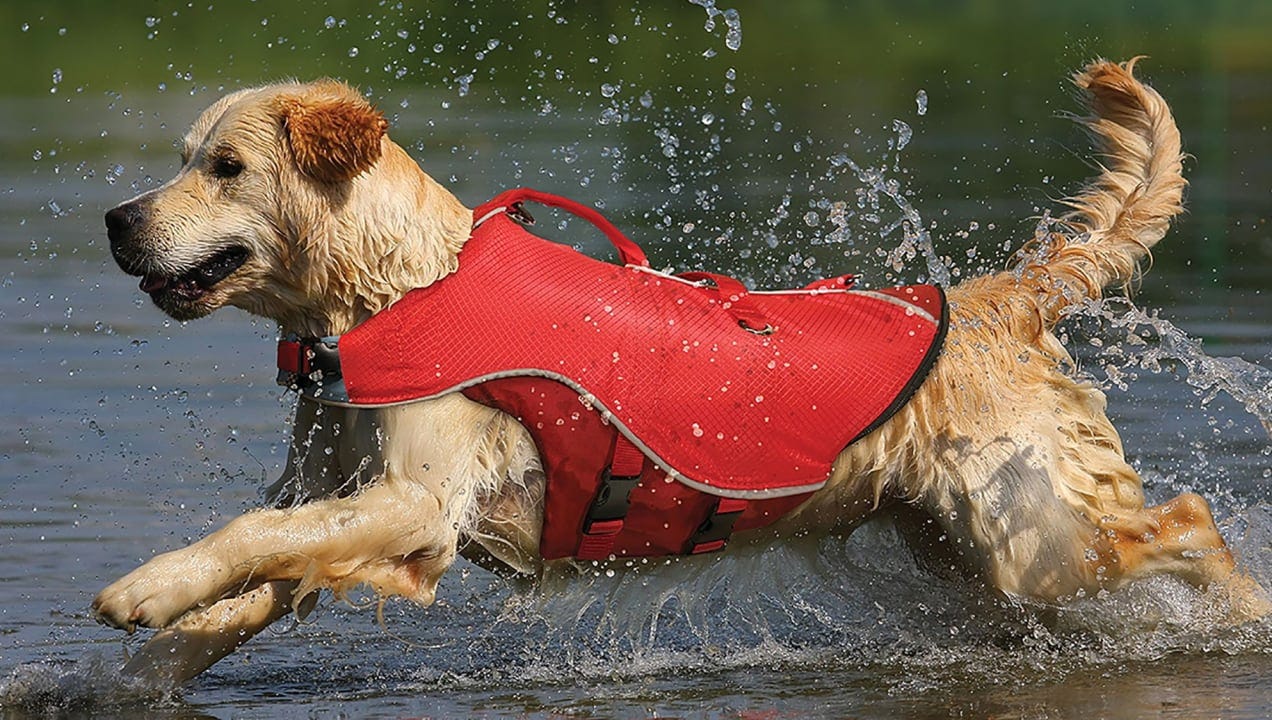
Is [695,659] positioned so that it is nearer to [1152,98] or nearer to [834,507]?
[834,507]

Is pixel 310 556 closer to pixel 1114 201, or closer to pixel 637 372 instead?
pixel 637 372

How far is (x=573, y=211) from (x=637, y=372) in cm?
59

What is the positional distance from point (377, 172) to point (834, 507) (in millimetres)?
1812

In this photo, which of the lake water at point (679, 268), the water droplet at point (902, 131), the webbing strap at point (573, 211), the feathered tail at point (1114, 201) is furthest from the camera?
the water droplet at point (902, 131)

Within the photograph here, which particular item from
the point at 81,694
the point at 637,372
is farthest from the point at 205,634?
the point at 637,372

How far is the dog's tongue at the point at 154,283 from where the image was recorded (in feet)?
18.0

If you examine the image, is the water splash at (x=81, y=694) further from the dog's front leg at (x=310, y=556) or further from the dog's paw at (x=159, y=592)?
the dog's paw at (x=159, y=592)

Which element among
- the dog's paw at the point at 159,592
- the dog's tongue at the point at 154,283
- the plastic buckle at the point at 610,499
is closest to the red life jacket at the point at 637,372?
the plastic buckle at the point at 610,499

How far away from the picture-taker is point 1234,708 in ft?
18.0

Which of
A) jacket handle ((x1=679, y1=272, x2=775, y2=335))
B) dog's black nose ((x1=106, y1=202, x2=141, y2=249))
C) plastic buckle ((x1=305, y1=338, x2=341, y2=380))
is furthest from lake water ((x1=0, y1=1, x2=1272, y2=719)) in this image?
dog's black nose ((x1=106, y1=202, x2=141, y2=249))

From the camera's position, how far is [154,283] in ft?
18.1

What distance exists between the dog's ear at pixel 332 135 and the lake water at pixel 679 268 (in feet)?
5.25

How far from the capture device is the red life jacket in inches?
216

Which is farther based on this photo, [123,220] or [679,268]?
[679,268]
